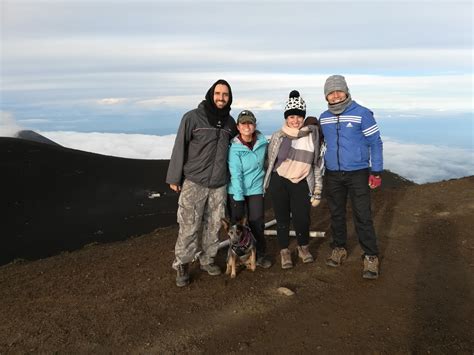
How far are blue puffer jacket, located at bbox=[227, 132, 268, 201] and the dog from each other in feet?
1.18

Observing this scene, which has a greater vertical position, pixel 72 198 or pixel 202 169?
pixel 202 169

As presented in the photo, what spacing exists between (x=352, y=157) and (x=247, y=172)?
132 cm

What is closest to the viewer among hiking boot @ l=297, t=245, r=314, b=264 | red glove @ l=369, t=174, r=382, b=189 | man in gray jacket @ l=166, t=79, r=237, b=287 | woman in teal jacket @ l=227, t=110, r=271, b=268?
man in gray jacket @ l=166, t=79, r=237, b=287

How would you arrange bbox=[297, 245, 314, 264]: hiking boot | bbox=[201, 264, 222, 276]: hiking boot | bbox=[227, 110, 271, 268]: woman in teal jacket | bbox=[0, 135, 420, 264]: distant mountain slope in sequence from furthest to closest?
1. bbox=[0, 135, 420, 264]: distant mountain slope
2. bbox=[297, 245, 314, 264]: hiking boot
3. bbox=[201, 264, 222, 276]: hiking boot
4. bbox=[227, 110, 271, 268]: woman in teal jacket

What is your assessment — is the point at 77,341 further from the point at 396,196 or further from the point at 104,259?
the point at 396,196

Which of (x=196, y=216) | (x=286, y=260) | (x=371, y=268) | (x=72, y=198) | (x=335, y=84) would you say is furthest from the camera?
(x=72, y=198)

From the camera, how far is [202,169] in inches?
209

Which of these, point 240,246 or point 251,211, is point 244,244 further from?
point 251,211

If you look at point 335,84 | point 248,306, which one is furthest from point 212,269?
point 335,84

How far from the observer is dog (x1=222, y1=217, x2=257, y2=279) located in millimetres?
5441

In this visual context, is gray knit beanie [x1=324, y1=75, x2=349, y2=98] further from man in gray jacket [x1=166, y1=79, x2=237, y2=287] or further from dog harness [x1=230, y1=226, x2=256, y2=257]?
dog harness [x1=230, y1=226, x2=256, y2=257]

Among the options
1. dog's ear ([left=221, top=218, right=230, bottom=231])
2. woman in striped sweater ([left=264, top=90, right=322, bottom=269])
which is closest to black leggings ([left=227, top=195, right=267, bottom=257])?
dog's ear ([left=221, top=218, right=230, bottom=231])

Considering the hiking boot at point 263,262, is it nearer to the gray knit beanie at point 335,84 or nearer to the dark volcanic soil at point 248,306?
the dark volcanic soil at point 248,306

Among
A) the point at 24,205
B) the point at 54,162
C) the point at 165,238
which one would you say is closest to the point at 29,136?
the point at 54,162
